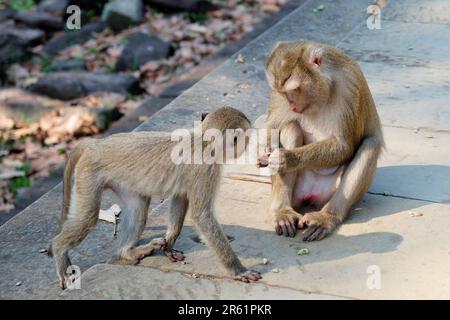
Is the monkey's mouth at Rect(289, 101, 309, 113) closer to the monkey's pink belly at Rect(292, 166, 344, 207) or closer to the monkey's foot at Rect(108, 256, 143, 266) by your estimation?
the monkey's pink belly at Rect(292, 166, 344, 207)

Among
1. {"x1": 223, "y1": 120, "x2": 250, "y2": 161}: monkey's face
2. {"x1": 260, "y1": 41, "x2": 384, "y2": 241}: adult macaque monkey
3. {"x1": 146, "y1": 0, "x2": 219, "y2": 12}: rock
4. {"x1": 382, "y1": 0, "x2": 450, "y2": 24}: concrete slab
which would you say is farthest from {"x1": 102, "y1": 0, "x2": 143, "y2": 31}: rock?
{"x1": 223, "y1": 120, "x2": 250, "y2": 161}: monkey's face

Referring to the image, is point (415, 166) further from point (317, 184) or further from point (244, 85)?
point (244, 85)

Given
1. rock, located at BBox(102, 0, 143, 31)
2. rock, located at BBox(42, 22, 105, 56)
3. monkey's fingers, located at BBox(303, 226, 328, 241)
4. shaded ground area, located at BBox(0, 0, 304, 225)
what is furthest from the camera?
rock, located at BBox(102, 0, 143, 31)

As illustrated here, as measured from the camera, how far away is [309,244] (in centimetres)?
511

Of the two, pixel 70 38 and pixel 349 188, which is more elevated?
pixel 349 188

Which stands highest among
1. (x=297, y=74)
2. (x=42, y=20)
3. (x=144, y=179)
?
(x=297, y=74)

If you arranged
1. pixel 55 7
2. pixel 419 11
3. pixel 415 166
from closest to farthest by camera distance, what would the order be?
pixel 415 166, pixel 419 11, pixel 55 7

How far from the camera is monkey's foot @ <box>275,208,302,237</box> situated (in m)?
5.20

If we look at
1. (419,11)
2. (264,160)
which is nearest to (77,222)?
(264,160)

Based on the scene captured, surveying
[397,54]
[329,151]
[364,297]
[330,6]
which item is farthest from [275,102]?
[330,6]

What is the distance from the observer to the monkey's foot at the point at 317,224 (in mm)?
5133

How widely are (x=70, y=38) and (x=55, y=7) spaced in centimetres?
89

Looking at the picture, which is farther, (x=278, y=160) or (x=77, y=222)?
(x=278, y=160)

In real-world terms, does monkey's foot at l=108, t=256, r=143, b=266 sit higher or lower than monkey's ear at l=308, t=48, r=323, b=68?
lower
